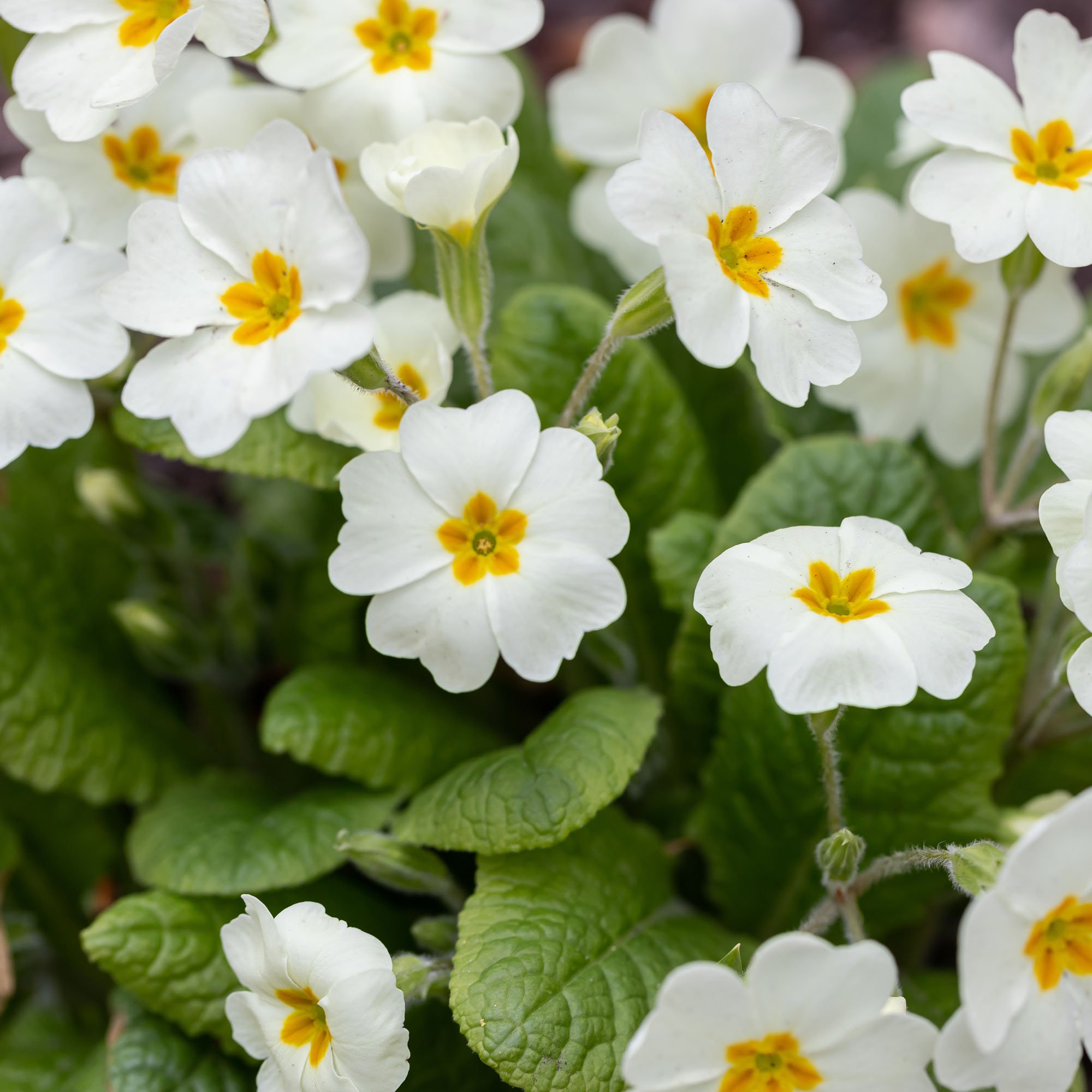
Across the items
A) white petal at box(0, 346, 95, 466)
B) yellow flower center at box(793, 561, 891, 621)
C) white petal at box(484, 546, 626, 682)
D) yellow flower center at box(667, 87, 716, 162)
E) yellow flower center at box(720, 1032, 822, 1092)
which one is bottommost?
yellow flower center at box(720, 1032, 822, 1092)

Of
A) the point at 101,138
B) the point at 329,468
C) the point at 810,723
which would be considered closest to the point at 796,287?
the point at 810,723

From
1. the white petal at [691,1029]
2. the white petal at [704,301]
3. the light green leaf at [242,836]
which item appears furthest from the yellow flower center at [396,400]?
the white petal at [691,1029]

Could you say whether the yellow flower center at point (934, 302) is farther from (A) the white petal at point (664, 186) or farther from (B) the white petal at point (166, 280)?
(B) the white petal at point (166, 280)

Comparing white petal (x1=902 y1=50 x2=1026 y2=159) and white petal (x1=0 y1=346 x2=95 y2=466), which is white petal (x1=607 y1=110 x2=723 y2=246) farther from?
white petal (x1=0 y1=346 x2=95 y2=466)

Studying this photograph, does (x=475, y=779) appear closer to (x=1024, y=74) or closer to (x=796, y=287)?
(x=796, y=287)

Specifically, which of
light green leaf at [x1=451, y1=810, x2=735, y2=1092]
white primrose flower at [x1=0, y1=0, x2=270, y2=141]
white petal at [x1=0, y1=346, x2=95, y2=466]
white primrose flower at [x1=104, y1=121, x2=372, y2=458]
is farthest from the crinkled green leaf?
white primrose flower at [x1=0, y1=0, x2=270, y2=141]

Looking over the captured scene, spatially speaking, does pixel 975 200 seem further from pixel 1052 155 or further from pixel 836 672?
pixel 836 672
